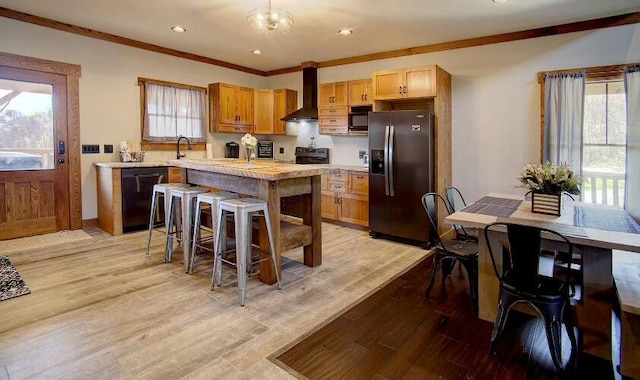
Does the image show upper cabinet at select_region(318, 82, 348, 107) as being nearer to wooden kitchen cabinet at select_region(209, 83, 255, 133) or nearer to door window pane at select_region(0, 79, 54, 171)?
wooden kitchen cabinet at select_region(209, 83, 255, 133)

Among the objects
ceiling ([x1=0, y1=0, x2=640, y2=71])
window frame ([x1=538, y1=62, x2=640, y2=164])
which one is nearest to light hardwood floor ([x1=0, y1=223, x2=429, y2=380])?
window frame ([x1=538, y1=62, x2=640, y2=164])

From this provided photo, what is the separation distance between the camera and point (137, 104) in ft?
17.7

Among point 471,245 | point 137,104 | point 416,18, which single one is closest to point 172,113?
point 137,104

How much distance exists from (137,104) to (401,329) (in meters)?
4.90

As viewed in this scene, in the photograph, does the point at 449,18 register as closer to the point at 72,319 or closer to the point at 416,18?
the point at 416,18

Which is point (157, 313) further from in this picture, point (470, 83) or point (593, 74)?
point (593, 74)

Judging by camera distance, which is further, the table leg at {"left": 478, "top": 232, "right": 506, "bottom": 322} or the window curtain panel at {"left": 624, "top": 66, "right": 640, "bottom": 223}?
the window curtain panel at {"left": 624, "top": 66, "right": 640, "bottom": 223}

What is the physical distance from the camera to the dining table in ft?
6.88

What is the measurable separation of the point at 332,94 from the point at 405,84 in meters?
1.55

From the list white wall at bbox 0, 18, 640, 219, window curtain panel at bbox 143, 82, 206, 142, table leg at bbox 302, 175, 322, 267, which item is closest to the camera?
table leg at bbox 302, 175, 322, 267

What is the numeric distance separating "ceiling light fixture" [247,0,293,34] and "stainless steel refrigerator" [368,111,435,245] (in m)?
1.77

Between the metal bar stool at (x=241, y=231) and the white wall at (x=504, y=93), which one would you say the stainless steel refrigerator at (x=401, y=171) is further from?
the metal bar stool at (x=241, y=231)

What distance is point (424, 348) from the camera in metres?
2.29

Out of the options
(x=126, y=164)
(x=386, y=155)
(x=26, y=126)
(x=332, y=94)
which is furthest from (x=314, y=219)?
(x=26, y=126)
